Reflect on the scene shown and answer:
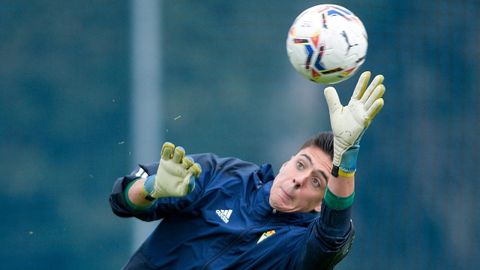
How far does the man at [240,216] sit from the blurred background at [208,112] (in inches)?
60.3

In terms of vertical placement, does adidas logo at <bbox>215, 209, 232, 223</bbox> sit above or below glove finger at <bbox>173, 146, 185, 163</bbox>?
below

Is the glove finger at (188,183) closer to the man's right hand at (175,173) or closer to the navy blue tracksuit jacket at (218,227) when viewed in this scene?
the man's right hand at (175,173)

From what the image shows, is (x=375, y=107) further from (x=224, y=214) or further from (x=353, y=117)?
(x=224, y=214)

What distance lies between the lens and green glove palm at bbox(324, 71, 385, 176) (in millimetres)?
3807

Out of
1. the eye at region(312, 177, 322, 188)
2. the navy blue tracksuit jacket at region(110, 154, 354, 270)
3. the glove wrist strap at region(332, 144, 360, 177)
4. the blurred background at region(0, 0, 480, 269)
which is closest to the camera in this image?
the glove wrist strap at region(332, 144, 360, 177)

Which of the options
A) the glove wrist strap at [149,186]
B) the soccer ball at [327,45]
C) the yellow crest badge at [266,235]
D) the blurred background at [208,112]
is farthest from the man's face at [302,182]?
the blurred background at [208,112]

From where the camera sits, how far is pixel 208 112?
6.20m

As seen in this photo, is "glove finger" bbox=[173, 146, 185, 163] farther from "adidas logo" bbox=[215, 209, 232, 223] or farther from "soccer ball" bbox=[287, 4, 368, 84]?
"soccer ball" bbox=[287, 4, 368, 84]

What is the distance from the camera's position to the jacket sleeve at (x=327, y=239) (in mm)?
3969

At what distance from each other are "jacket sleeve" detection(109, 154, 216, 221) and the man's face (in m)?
0.33

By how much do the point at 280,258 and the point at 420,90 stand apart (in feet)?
9.77

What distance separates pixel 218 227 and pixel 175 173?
486 millimetres

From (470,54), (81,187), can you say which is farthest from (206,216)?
(470,54)

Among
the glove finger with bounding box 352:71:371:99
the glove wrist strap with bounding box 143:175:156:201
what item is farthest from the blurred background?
the glove finger with bounding box 352:71:371:99
